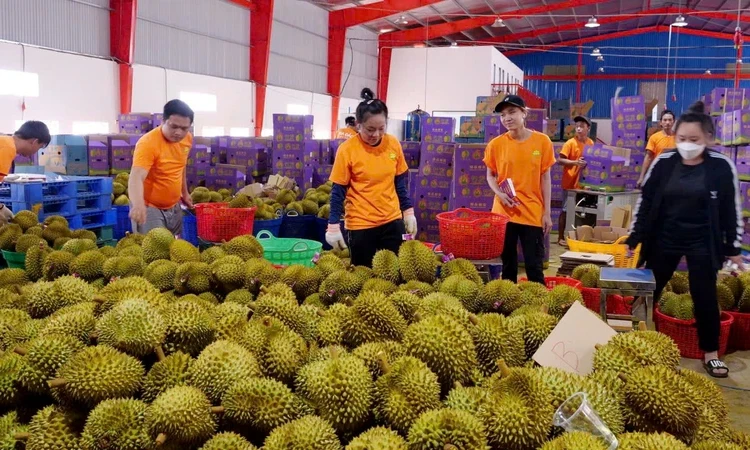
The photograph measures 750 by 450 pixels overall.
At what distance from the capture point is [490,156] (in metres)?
4.58

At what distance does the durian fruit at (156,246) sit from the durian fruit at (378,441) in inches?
76.0

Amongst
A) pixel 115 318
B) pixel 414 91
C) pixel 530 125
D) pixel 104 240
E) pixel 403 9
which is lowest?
pixel 104 240

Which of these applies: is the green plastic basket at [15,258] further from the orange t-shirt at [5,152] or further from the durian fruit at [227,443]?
the durian fruit at [227,443]

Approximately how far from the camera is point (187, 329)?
1.71 m

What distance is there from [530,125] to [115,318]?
6063mm

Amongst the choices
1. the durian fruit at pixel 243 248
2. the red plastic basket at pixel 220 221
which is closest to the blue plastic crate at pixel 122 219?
the red plastic basket at pixel 220 221

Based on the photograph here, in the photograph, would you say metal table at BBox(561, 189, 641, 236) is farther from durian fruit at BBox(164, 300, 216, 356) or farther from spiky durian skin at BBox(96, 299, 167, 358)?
spiky durian skin at BBox(96, 299, 167, 358)

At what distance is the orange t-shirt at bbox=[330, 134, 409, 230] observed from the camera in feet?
12.4

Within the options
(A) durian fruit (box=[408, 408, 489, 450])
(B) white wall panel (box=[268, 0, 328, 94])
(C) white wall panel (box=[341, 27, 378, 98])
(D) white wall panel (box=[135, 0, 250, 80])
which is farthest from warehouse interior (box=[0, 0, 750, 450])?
(C) white wall panel (box=[341, 27, 378, 98])

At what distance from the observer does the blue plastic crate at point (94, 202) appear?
622 centimetres

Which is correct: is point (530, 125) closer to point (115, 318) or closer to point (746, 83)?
point (115, 318)

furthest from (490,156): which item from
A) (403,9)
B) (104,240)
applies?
(403,9)

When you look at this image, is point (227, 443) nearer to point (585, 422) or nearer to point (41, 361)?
point (41, 361)

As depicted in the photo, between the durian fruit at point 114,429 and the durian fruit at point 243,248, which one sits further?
the durian fruit at point 243,248
